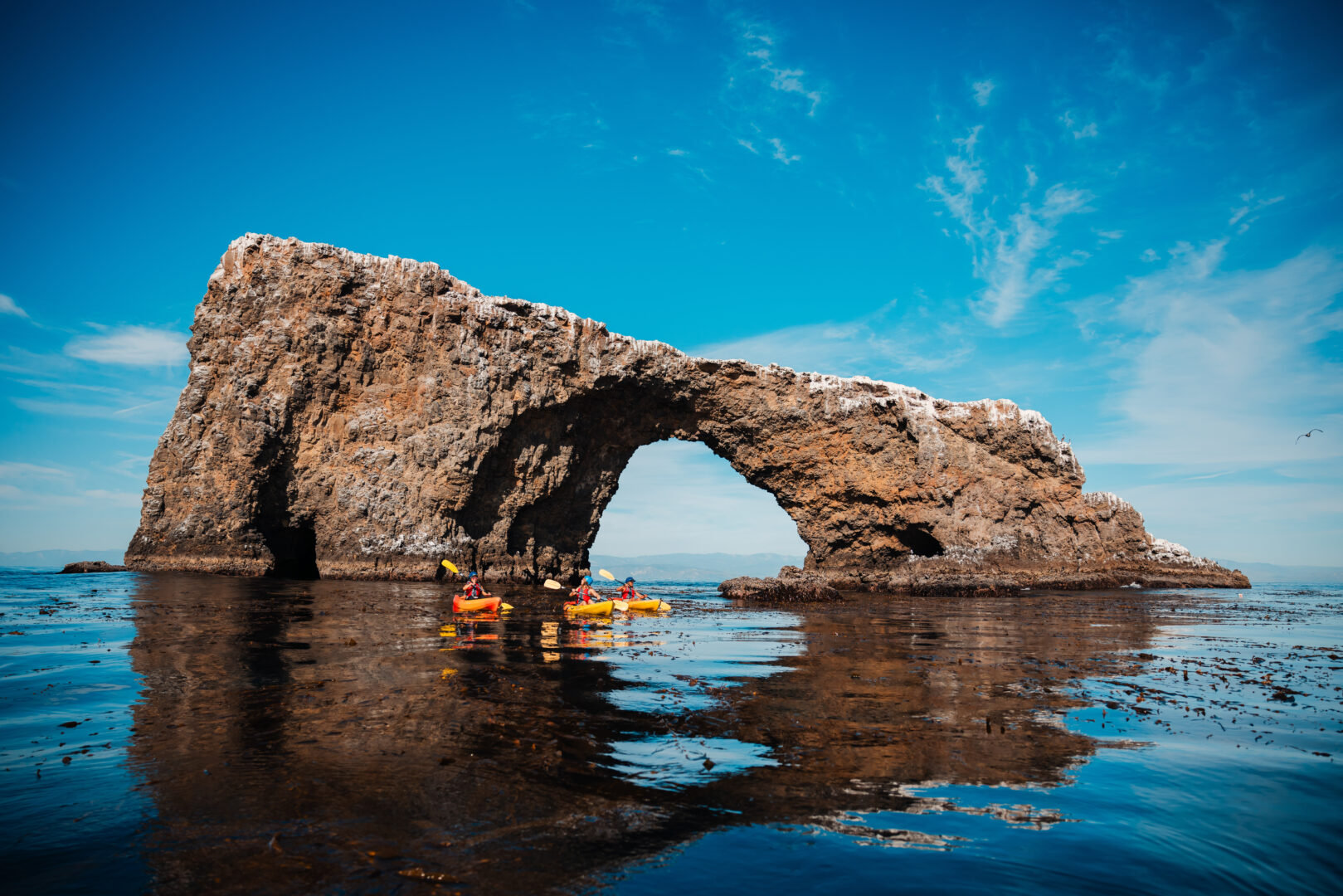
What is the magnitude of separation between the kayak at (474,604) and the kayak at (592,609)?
2.11 meters

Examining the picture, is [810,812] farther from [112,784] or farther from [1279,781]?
[112,784]

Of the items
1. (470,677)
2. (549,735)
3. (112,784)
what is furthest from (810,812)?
(470,677)

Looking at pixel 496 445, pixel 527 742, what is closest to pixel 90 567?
pixel 496 445

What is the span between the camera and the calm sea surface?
4234 mm

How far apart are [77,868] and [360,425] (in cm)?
3403

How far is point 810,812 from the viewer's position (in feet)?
17.0

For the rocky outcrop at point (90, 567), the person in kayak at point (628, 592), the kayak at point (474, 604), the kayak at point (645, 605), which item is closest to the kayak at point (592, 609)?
the kayak at point (474, 604)

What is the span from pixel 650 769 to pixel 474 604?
14890 millimetres

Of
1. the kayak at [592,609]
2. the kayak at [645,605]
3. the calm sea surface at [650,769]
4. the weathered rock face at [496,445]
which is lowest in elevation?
the kayak at [645,605]

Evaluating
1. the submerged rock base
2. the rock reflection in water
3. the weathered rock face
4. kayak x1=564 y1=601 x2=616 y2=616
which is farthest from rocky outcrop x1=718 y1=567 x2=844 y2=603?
the rock reflection in water

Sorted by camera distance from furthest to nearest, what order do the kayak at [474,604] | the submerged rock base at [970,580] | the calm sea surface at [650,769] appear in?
1. the submerged rock base at [970,580]
2. the kayak at [474,604]
3. the calm sea surface at [650,769]

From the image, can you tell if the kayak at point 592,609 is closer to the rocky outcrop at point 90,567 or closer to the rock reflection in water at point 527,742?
the rock reflection in water at point 527,742

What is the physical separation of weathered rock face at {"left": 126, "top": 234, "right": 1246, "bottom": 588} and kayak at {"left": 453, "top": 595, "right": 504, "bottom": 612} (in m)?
16.2

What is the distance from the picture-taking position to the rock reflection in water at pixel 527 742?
4.38 metres
